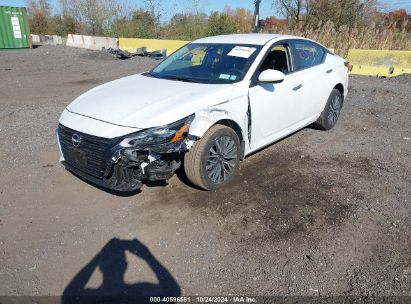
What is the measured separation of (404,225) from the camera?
11.5 feet

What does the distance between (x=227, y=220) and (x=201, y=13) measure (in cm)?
2319

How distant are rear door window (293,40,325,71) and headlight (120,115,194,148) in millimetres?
2441

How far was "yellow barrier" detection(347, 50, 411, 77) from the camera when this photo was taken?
475 inches

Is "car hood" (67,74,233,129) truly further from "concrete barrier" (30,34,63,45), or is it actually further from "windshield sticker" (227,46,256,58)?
"concrete barrier" (30,34,63,45)

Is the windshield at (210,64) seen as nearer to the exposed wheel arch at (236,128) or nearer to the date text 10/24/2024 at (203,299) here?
the exposed wheel arch at (236,128)

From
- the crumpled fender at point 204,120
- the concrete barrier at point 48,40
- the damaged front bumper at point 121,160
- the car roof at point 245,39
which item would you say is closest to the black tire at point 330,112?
the car roof at point 245,39

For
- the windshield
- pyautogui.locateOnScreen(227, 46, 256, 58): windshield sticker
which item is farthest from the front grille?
pyautogui.locateOnScreen(227, 46, 256, 58): windshield sticker

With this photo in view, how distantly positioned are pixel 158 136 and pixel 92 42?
22930mm

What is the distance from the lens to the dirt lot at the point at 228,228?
110 inches

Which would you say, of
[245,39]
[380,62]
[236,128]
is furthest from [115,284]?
[380,62]

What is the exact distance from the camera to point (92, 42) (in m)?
23.9

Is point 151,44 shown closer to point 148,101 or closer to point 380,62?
point 380,62

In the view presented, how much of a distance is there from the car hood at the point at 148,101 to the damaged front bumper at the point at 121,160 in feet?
0.79

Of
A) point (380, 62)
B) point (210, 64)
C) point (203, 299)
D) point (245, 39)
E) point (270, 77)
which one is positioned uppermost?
point (245, 39)
